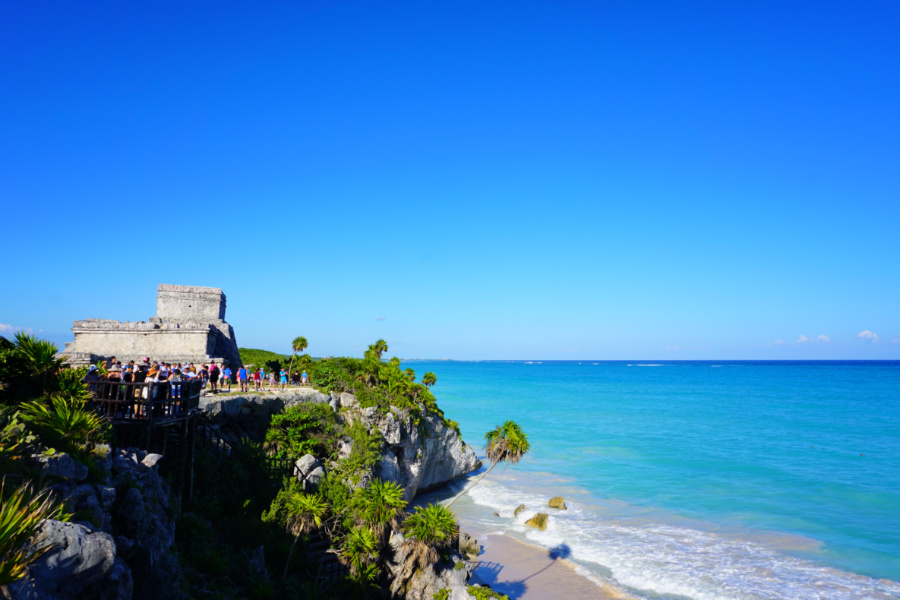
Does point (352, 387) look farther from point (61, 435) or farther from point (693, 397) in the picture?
point (693, 397)

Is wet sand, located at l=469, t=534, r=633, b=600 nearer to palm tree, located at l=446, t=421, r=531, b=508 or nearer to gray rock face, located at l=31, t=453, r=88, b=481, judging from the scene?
palm tree, located at l=446, t=421, r=531, b=508

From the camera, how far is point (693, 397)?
82562 millimetres

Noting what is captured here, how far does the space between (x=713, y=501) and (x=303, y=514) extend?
2269 centimetres

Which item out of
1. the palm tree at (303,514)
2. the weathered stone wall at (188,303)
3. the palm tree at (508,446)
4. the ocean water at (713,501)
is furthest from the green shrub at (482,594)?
the weathered stone wall at (188,303)

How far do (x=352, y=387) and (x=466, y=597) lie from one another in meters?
11.7

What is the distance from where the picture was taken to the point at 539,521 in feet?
75.3

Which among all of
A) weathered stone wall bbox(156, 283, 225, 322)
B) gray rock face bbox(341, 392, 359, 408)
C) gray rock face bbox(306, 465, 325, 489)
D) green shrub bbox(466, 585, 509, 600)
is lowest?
green shrub bbox(466, 585, 509, 600)

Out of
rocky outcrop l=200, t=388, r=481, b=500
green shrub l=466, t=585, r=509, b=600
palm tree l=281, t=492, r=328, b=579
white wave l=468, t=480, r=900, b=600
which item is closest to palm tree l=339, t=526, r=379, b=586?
palm tree l=281, t=492, r=328, b=579

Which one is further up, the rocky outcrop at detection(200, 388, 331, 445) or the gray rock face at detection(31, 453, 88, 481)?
the gray rock face at detection(31, 453, 88, 481)

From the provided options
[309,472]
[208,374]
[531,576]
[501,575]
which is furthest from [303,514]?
[531,576]

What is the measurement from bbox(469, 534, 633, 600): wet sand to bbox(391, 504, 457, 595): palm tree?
12.9ft

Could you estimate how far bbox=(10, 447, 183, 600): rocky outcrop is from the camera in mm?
5941

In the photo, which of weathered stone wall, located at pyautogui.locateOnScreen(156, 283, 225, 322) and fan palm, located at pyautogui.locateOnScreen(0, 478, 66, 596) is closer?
fan palm, located at pyautogui.locateOnScreen(0, 478, 66, 596)

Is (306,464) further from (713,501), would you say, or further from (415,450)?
Answer: (713,501)
